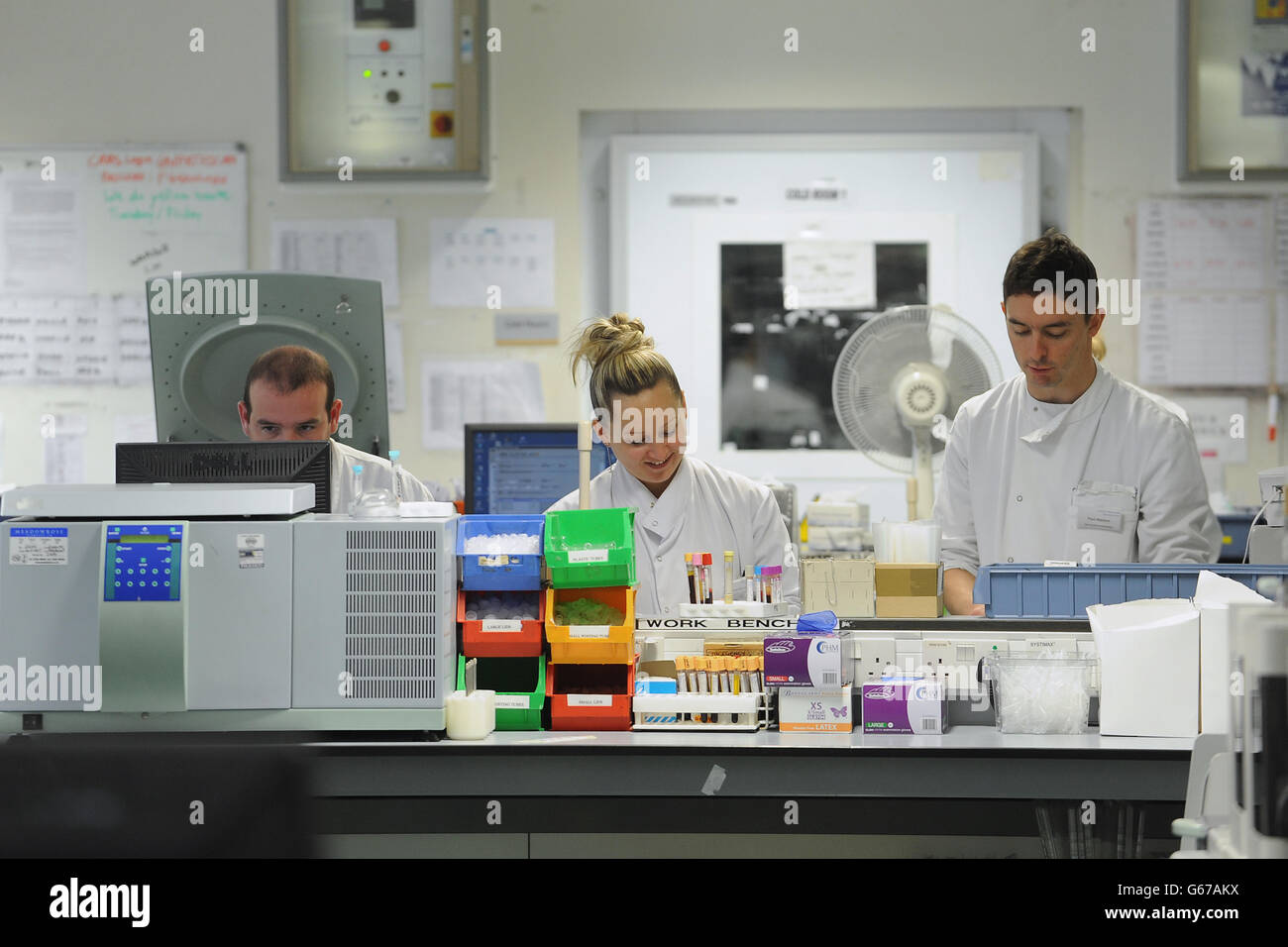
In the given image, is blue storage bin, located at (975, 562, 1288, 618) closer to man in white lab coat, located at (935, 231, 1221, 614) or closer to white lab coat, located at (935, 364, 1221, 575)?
man in white lab coat, located at (935, 231, 1221, 614)

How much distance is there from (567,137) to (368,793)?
3104mm

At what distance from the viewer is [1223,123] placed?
4.60 metres

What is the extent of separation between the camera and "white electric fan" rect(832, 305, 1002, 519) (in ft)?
11.2

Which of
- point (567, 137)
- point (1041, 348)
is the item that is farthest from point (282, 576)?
point (567, 137)

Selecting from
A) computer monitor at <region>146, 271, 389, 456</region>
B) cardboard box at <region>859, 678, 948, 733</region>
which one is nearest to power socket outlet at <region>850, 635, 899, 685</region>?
cardboard box at <region>859, 678, 948, 733</region>

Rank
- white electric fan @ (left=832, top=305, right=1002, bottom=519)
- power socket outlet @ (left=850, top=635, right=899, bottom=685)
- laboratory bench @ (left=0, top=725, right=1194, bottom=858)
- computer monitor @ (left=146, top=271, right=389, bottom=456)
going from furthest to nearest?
white electric fan @ (left=832, top=305, right=1002, bottom=519)
computer monitor @ (left=146, top=271, right=389, bottom=456)
power socket outlet @ (left=850, top=635, right=899, bottom=685)
laboratory bench @ (left=0, top=725, right=1194, bottom=858)

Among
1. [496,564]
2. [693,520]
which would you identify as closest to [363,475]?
[693,520]

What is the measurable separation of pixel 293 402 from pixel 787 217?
2296 millimetres

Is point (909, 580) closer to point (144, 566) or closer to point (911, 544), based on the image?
point (911, 544)

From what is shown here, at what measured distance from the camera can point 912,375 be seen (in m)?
3.42

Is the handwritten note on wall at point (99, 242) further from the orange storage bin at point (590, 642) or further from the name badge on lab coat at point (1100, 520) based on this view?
the name badge on lab coat at point (1100, 520)

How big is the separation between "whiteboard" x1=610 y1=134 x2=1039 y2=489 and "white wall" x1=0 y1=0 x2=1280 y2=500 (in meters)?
0.14

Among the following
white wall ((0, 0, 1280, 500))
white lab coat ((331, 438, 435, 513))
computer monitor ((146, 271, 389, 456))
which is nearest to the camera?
computer monitor ((146, 271, 389, 456))

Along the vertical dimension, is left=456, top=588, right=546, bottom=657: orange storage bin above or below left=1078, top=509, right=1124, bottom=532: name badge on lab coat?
below
